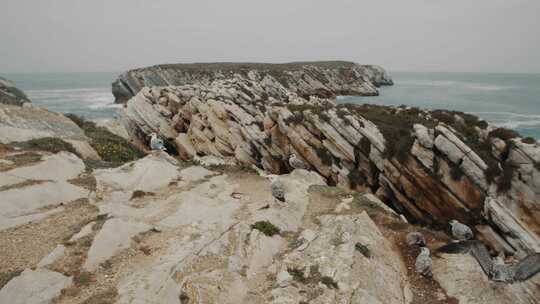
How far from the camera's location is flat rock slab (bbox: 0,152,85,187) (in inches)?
516

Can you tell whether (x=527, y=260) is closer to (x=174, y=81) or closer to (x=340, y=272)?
(x=340, y=272)

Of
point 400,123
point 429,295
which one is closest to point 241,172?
point 429,295

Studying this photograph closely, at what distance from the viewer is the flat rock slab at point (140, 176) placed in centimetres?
1459

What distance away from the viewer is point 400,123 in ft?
92.8

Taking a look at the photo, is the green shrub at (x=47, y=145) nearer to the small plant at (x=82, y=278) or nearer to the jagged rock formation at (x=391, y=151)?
the small plant at (x=82, y=278)

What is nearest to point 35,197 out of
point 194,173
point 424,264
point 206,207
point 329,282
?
point 206,207

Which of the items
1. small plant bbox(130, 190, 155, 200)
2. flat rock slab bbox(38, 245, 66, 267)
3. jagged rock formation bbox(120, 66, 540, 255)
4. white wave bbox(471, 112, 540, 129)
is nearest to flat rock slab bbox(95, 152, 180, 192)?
small plant bbox(130, 190, 155, 200)

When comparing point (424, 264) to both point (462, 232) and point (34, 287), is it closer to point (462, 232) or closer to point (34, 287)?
point (462, 232)

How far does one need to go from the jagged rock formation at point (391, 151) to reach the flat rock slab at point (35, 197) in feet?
65.9

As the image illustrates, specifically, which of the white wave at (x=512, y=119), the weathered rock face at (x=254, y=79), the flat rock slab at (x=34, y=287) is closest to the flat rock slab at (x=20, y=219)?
the flat rock slab at (x=34, y=287)

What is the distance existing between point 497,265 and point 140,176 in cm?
1512

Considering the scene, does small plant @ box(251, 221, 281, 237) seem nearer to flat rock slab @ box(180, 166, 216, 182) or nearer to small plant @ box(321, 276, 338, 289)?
small plant @ box(321, 276, 338, 289)

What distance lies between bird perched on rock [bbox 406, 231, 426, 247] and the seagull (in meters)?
0.59

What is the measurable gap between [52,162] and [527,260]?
2045 centimetres
